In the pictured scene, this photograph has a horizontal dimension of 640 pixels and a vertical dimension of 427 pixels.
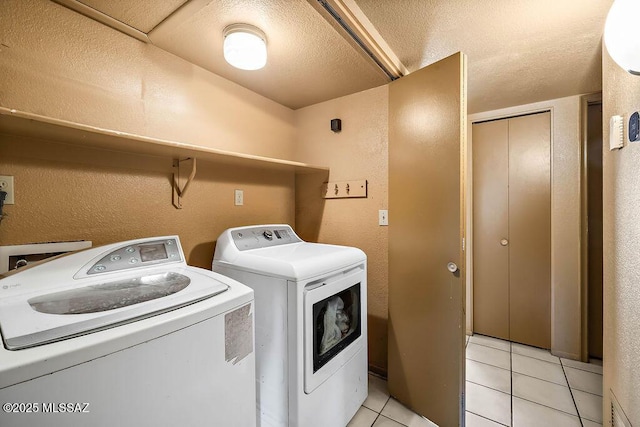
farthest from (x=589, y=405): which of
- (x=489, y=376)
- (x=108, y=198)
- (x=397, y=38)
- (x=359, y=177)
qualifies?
(x=108, y=198)

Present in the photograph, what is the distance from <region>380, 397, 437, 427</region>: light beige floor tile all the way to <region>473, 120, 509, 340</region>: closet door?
1.45m

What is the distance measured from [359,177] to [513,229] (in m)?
1.64

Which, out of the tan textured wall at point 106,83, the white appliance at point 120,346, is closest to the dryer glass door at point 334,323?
the white appliance at point 120,346

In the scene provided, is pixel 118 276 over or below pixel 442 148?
below

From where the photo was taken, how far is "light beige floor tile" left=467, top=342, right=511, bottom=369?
2.20 meters

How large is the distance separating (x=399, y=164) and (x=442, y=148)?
297 mm

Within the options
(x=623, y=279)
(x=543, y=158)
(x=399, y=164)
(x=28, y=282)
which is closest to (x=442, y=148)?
(x=399, y=164)

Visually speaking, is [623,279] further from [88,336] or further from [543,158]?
[88,336]

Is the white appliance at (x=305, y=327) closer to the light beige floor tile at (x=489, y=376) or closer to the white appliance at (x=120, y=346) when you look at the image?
the white appliance at (x=120, y=346)

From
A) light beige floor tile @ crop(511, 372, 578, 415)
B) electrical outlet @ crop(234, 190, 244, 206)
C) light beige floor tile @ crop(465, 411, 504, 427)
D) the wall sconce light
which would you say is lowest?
light beige floor tile @ crop(511, 372, 578, 415)

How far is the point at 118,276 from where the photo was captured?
1099mm

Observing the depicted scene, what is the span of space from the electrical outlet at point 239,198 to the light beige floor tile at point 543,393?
2350 mm

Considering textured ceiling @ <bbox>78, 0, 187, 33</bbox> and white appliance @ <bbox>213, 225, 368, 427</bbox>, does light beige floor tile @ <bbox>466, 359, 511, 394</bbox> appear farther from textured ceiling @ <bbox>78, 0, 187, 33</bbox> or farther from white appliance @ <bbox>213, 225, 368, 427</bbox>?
textured ceiling @ <bbox>78, 0, 187, 33</bbox>

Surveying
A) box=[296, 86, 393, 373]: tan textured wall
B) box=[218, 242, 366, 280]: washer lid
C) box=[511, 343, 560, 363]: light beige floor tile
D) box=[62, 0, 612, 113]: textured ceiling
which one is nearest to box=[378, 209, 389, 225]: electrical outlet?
box=[296, 86, 393, 373]: tan textured wall
